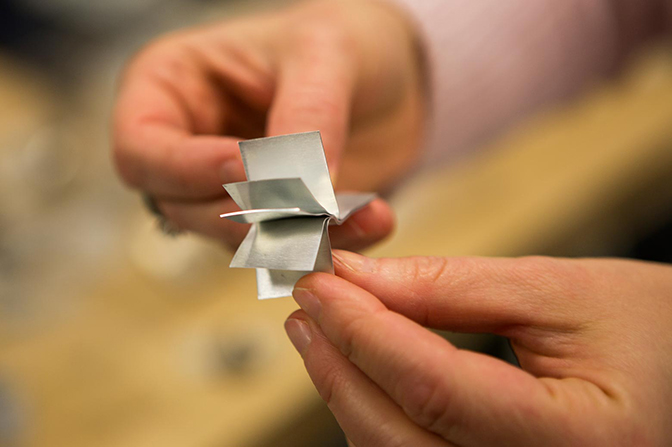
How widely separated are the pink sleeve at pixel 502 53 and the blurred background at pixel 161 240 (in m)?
0.11

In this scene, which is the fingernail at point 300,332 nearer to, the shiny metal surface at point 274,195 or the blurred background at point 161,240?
the shiny metal surface at point 274,195

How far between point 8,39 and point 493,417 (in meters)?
1.00

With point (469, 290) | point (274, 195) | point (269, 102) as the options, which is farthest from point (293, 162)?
point (269, 102)

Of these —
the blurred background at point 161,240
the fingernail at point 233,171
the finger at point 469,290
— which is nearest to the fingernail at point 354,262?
the finger at point 469,290

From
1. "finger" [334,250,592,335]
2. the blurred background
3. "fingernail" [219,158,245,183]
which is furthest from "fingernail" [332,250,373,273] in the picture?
the blurred background

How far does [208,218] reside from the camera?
41 cm

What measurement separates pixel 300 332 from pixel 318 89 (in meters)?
0.19

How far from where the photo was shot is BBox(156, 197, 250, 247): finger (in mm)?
393

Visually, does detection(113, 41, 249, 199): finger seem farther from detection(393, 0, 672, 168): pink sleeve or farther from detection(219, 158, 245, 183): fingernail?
detection(393, 0, 672, 168): pink sleeve

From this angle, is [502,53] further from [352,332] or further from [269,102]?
[352,332]

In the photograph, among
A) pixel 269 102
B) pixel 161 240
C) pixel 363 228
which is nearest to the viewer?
pixel 363 228

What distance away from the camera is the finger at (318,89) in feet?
1.12

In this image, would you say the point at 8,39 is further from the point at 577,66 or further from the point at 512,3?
the point at 577,66

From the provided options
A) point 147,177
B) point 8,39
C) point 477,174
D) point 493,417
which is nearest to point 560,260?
point 493,417
